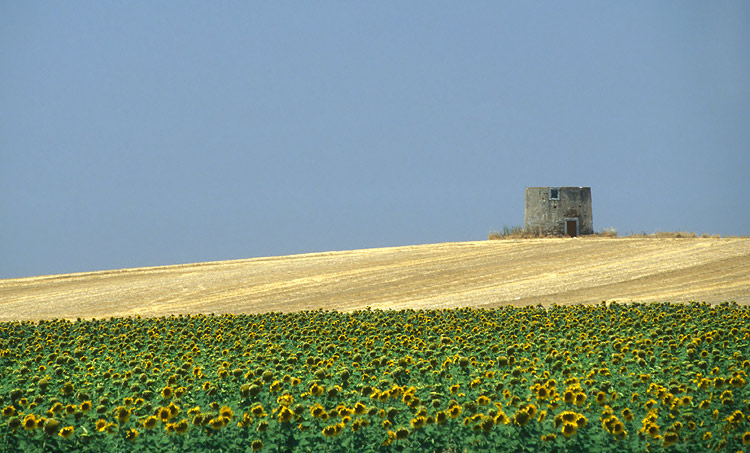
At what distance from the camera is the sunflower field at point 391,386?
704cm

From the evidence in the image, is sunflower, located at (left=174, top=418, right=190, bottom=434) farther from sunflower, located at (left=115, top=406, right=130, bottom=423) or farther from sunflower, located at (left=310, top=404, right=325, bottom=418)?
sunflower, located at (left=310, top=404, right=325, bottom=418)

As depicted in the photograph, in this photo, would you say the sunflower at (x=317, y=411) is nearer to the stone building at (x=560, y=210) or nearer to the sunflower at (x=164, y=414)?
the sunflower at (x=164, y=414)

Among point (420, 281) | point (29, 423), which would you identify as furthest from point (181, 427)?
point (420, 281)

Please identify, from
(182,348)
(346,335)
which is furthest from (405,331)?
(182,348)

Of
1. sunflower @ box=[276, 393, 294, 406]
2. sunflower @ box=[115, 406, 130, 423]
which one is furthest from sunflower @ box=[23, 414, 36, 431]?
sunflower @ box=[276, 393, 294, 406]

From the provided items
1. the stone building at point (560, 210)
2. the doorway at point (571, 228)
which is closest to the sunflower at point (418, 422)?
the stone building at point (560, 210)

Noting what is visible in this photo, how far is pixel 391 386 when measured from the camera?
854cm

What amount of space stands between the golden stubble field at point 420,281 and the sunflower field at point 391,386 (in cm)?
943

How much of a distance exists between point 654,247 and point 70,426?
31.7 m

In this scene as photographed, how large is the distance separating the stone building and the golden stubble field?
6.39ft

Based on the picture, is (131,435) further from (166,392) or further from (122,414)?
(166,392)

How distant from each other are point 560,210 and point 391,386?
33.5 metres

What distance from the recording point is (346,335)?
12.9 metres

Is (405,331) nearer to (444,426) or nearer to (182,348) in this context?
(182,348)
